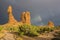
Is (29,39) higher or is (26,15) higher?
(26,15)

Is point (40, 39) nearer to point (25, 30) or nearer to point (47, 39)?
point (47, 39)

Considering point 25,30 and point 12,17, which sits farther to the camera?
point 12,17

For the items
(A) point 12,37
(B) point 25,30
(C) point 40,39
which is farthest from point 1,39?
(B) point 25,30

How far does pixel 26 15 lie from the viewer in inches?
6811

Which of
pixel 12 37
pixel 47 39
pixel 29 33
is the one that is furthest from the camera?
pixel 29 33

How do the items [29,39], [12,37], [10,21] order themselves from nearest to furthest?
[12,37] → [29,39] → [10,21]

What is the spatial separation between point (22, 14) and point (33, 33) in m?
142

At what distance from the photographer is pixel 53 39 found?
88.8 ft

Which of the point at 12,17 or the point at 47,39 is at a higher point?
the point at 12,17

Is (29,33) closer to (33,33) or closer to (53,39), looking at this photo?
(33,33)

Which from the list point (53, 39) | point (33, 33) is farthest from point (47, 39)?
point (33, 33)

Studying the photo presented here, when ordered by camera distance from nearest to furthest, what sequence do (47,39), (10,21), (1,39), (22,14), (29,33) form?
1. (1,39)
2. (47,39)
3. (29,33)
4. (10,21)
5. (22,14)

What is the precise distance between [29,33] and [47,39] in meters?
3.36

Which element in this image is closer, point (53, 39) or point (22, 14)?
point (53, 39)
